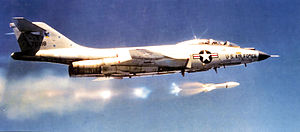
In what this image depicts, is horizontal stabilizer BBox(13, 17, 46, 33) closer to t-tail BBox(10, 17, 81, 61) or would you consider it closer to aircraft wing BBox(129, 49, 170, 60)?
t-tail BBox(10, 17, 81, 61)

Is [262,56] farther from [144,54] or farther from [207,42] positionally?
[144,54]

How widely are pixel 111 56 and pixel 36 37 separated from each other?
355cm

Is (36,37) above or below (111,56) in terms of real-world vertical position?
above

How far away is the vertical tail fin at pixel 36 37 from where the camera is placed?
42.2ft

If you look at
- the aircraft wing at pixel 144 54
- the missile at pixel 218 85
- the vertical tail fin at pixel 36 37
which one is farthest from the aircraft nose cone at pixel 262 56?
the vertical tail fin at pixel 36 37

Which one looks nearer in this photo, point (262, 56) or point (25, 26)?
point (25, 26)

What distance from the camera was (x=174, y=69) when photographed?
14.6m

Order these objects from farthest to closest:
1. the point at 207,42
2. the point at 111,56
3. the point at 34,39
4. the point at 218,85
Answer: the point at 218,85 → the point at 207,42 → the point at 111,56 → the point at 34,39

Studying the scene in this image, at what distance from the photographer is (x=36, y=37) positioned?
13.4 meters

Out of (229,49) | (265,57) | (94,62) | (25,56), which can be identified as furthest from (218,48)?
(25,56)

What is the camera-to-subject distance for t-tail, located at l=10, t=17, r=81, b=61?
12885 mm

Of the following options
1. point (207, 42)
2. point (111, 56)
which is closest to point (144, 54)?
point (111, 56)

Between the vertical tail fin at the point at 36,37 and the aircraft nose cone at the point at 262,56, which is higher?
the vertical tail fin at the point at 36,37

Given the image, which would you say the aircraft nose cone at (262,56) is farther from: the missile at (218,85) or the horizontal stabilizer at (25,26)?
the horizontal stabilizer at (25,26)
